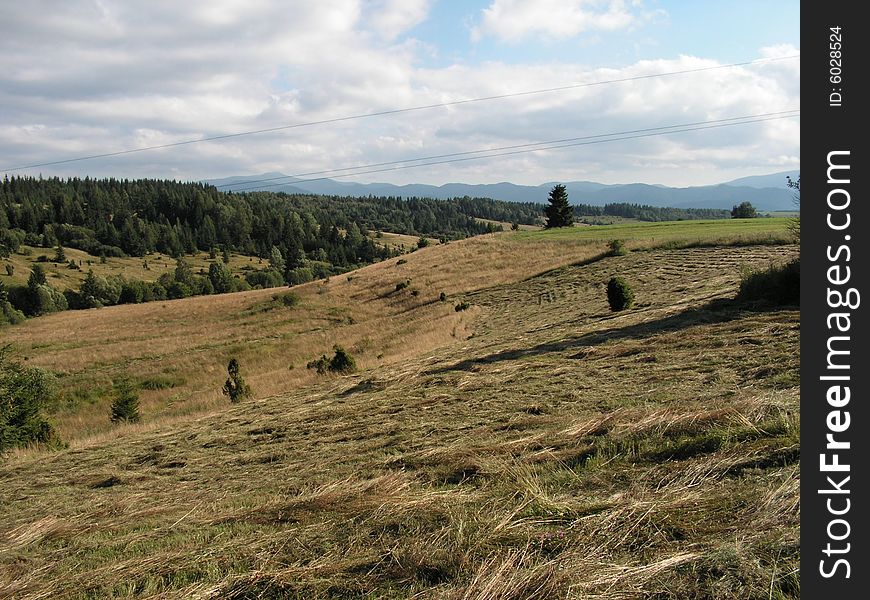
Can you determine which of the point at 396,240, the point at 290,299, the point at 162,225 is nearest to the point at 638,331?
the point at 290,299

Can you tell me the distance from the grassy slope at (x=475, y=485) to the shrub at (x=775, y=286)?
1.16 meters

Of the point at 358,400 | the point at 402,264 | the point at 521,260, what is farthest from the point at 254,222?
the point at 358,400

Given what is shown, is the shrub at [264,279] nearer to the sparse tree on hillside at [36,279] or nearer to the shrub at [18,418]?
the sparse tree on hillside at [36,279]

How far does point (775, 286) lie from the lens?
14062 millimetres

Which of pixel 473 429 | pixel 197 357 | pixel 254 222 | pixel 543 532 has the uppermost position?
pixel 254 222

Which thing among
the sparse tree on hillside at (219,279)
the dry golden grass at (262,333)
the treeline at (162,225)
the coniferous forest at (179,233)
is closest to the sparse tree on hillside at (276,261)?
the coniferous forest at (179,233)

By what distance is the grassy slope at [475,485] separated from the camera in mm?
3684

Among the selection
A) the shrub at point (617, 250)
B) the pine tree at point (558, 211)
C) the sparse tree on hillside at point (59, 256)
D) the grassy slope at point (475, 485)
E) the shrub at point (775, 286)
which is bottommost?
the grassy slope at point (475, 485)

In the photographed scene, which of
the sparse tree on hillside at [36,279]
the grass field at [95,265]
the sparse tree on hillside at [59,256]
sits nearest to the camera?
the sparse tree on hillside at [36,279]

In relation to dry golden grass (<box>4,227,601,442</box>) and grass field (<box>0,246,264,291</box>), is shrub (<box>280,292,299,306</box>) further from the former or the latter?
grass field (<box>0,246,264,291</box>)

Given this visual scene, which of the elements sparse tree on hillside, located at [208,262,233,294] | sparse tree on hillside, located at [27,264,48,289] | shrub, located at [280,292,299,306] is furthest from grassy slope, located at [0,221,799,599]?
sparse tree on hillside, located at [208,262,233,294]

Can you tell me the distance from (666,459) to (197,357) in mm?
38891

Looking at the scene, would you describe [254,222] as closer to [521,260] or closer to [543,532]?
[521,260]

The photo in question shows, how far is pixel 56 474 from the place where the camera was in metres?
11.3
